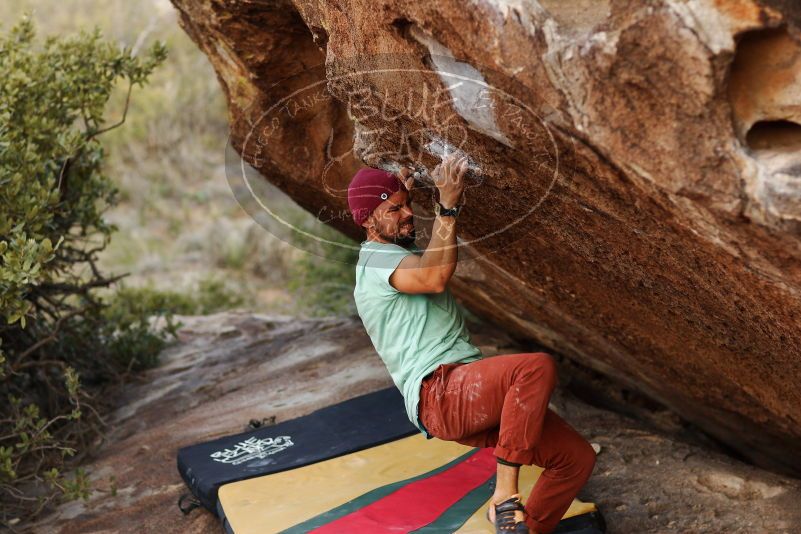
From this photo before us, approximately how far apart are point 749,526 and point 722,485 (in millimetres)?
312

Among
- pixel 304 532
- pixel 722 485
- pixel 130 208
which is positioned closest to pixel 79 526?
pixel 304 532

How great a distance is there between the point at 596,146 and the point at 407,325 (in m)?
0.88

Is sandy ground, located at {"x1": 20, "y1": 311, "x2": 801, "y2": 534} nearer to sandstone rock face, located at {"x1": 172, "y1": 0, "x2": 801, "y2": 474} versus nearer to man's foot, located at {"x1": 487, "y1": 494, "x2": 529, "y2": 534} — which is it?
sandstone rock face, located at {"x1": 172, "y1": 0, "x2": 801, "y2": 474}

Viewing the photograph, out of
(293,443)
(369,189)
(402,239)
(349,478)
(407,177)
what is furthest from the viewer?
(293,443)

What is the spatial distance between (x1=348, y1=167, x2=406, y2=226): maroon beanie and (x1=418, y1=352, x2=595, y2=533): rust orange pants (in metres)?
0.52

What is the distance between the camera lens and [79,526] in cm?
373

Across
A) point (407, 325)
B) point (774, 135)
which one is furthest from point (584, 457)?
point (774, 135)

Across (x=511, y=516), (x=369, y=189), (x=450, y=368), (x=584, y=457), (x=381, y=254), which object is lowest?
(x=511, y=516)

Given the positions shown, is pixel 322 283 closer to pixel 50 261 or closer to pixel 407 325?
pixel 50 261

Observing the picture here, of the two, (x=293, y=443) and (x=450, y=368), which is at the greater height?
(x=450, y=368)

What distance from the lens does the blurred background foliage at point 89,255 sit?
3.93 meters

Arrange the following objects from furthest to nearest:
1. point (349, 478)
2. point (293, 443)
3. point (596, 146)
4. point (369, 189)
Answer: point (293, 443), point (349, 478), point (369, 189), point (596, 146)

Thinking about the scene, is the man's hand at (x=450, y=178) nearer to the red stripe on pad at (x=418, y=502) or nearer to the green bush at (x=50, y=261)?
the red stripe on pad at (x=418, y=502)

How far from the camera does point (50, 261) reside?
469 cm
